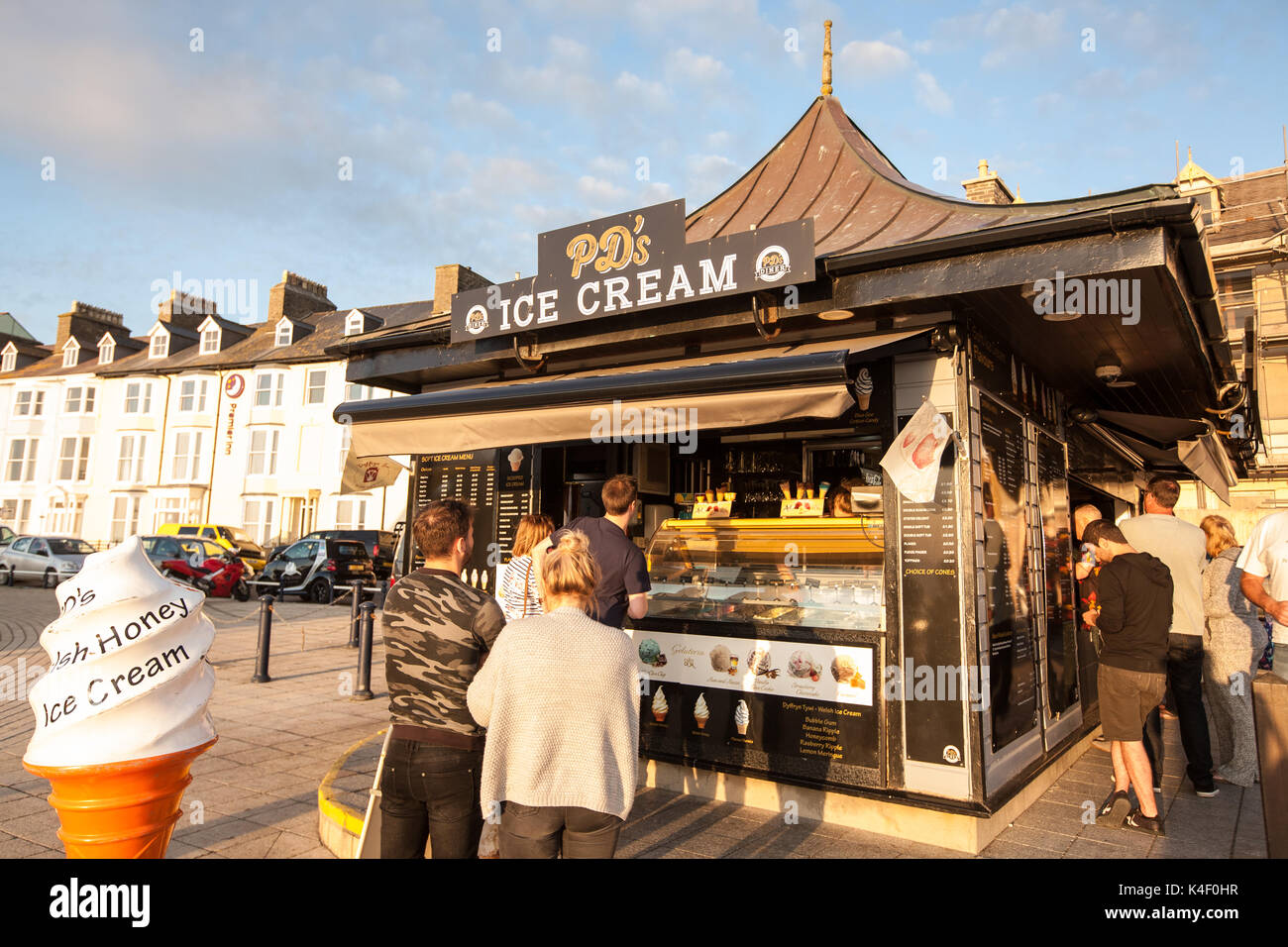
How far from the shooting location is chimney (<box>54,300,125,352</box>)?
40094 mm

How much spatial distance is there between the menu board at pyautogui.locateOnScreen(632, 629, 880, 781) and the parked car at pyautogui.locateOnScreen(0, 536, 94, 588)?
2342 centimetres

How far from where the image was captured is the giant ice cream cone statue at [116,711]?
2.61 m

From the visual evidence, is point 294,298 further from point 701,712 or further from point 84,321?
point 701,712

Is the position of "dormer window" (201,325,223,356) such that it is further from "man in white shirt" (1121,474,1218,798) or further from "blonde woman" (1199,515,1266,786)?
"blonde woman" (1199,515,1266,786)

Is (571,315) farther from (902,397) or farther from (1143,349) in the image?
(1143,349)

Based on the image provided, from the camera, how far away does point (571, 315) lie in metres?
5.78

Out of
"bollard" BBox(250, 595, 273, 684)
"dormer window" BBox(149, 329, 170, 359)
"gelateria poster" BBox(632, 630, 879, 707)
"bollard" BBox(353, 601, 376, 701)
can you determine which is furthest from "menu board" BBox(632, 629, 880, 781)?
"dormer window" BBox(149, 329, 170, 359)

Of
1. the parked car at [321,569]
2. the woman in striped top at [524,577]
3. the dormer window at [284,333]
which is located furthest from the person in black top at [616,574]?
the dormer window at [284,333]

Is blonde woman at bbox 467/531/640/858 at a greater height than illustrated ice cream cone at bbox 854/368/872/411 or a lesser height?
lesser

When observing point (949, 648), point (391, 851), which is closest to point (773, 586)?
point (949, 648)

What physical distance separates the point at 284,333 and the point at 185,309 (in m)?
9.81

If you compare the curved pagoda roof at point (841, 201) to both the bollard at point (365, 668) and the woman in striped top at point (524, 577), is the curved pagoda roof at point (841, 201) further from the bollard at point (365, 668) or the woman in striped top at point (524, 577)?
the bollard at point (365, 668)

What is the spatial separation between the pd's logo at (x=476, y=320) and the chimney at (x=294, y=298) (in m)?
34.1

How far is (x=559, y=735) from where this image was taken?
245 centimetres
